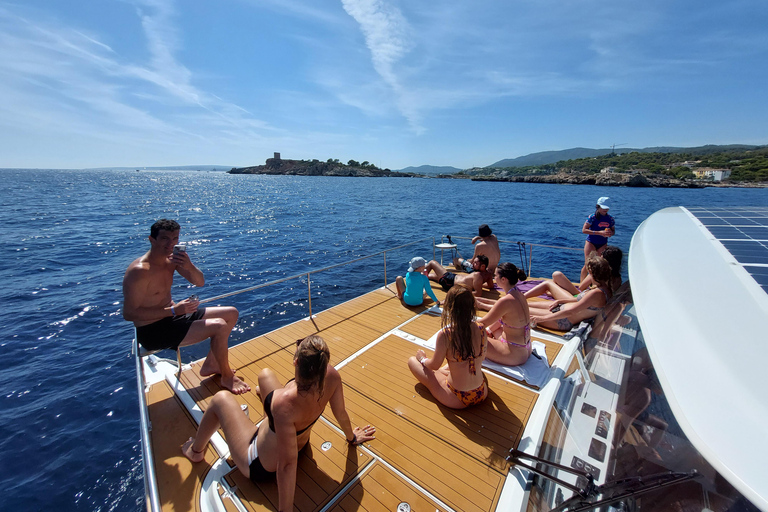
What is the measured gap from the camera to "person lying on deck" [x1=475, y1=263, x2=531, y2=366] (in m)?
3.79

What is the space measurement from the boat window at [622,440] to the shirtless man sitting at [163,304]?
3.75m

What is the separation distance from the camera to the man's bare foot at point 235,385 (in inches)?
161

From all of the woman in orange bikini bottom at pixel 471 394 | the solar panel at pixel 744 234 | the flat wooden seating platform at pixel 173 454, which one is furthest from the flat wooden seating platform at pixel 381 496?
the solar panel at pixel 744 234

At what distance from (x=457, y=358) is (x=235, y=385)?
9.59 feet

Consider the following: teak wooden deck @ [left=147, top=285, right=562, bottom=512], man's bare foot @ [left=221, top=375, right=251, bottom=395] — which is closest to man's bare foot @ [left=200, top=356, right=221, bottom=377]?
teak wooden deck @ [left=147, top=285, right=562, bottom=512]

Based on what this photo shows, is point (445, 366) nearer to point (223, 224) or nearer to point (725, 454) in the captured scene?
point (725, 454)

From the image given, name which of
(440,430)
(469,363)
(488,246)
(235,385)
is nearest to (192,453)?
(235,385)

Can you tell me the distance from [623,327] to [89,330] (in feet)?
42.4

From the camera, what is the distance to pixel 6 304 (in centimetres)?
1080

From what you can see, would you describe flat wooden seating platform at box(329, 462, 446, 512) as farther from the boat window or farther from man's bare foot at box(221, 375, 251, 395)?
man's bare foot at box(221, 375, 251, 395)

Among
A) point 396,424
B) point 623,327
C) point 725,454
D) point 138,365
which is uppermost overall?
point 725,454

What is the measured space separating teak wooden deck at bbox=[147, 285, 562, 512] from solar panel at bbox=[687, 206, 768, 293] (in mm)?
2355

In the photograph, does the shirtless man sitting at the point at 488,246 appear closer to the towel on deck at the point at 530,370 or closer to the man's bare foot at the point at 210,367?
the towel on deck at the point at 530,370

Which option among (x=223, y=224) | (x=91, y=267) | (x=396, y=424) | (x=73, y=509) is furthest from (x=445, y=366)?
(x=223, y=224)
